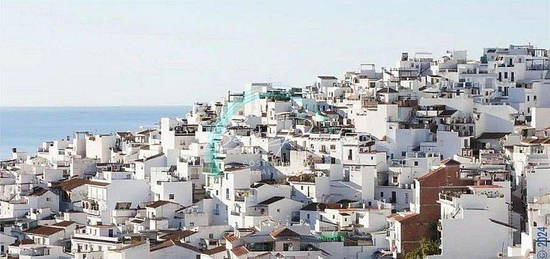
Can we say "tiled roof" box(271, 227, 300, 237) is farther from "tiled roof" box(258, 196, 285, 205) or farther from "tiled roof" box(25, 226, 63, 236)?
"tiled roof" box(25, 226, 63, 236)

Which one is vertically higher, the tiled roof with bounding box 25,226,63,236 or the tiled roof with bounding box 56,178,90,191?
the tiled roof with bounding box 56,178,90,191

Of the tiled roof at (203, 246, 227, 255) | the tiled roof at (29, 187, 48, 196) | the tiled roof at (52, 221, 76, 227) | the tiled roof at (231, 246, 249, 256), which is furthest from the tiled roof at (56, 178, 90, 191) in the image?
the tiled roof at (231, 246, 249, 256)

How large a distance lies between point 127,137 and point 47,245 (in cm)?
1278

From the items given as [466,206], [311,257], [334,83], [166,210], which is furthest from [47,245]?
[334,83]

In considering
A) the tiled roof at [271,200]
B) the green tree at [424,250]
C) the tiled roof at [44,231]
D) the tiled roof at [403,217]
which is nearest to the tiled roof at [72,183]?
the tiled roof at [44,231]

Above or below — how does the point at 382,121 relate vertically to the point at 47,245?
above

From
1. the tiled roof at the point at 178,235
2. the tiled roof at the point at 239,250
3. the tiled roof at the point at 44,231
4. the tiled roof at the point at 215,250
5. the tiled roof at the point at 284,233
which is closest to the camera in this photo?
the tiled roof at the point at 239,250

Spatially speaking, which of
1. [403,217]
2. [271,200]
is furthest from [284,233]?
[271,200]

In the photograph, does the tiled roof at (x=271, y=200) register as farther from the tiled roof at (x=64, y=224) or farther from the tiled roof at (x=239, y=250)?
the tiled roof at (x=239, y=250)

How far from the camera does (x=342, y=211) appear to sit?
3316 centimetres

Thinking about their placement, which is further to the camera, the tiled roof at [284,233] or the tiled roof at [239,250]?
the tiled roof at [284,233]

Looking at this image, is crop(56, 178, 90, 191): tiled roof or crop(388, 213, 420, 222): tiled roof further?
crop(56, 178, 90, 191): tiled roof

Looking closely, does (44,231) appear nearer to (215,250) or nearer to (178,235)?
(178,235)

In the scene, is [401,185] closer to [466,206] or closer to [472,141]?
[472,141]
